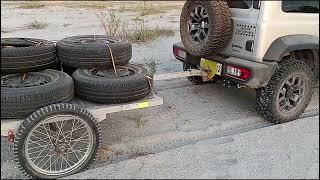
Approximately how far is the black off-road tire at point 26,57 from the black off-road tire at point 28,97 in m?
0.25

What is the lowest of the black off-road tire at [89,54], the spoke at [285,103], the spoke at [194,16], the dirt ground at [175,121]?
the dirt ground at [175,121]

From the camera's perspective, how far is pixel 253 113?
5.02 m

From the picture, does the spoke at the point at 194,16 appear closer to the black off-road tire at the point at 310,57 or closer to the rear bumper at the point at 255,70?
the rear bumper at the point at 255,70

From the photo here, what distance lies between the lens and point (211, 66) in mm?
4859

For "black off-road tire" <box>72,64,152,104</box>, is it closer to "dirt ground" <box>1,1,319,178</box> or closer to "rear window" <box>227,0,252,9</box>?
"dirt ground" <box>1,1,319,178</box>

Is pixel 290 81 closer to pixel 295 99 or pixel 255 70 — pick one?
pixel 295 99

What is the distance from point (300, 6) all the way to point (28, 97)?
3.47m

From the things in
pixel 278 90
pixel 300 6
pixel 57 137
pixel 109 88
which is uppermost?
pixel 300 6

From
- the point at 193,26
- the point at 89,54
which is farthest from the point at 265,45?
the point at 89,54

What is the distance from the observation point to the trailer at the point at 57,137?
312 cm

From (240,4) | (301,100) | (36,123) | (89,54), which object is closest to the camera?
(36,123)

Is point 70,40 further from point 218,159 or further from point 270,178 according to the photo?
point 270,178

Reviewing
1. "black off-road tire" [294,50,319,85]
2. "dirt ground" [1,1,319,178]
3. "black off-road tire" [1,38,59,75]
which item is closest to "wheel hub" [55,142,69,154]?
"dirt ground" [1,1,319,178]

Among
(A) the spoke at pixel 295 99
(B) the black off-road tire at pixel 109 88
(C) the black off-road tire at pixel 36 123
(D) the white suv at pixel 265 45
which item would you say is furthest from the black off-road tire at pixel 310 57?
(C) the black off-road tire at pixel 36 123
